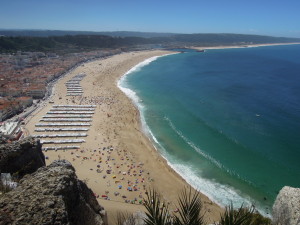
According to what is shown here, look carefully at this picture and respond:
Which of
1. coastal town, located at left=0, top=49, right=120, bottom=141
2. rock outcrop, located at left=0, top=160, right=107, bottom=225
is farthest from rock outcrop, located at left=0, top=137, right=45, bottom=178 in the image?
coastal town, located at left=0, top=49, right=120, bottom=141

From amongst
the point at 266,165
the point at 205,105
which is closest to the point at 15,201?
the point at 266,165

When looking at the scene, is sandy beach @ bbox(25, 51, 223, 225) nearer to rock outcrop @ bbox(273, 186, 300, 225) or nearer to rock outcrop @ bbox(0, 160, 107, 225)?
rock outcrop @ bbox(273, 186, 300, 225)

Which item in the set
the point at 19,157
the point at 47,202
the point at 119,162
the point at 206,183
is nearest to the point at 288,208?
the point at 206,183

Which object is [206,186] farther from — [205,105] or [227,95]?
[227,95]

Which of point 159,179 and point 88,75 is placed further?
point 88,75

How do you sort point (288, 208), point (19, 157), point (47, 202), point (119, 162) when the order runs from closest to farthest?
1. point (47, 202)
2. point (19, 157)
3. point (288, 208)
4. point (119, 162)

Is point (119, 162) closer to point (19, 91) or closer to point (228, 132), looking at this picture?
point (228, 132)
